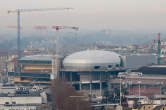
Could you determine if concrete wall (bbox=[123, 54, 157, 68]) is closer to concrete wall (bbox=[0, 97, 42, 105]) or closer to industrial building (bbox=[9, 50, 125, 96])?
industrial building (bbox=[9, 50, 125, 96])

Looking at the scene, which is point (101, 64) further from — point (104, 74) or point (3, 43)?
point (3, 43)

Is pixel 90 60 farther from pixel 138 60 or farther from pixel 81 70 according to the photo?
pixel 138 60

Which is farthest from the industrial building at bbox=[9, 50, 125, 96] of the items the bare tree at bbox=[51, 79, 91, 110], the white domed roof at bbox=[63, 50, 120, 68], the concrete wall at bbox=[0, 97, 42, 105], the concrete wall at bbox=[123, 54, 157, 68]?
the concrete wall at bbox=[0, 97, 42, 105]

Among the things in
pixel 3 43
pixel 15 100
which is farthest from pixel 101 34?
pixel 15 100

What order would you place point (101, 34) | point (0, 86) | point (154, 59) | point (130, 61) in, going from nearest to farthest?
point (0, 86) → point (130, 61) → point (154, 59) → point (101, 34)

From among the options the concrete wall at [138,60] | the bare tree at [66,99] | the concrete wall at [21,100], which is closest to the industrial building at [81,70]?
the concrete wall at [138,60]

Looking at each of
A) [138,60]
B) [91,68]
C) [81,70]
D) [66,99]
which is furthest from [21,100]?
[138,60]
